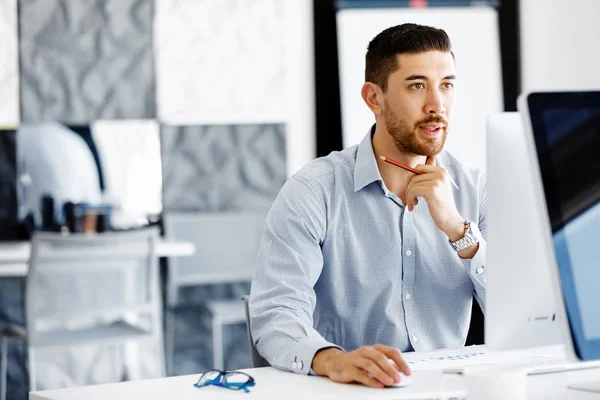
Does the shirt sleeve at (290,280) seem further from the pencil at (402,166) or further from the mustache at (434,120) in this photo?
the mustache at (434,120)

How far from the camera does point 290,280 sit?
5.86 feet

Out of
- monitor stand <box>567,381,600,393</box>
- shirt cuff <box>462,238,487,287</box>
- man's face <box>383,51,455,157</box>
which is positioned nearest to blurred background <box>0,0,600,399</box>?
man's face <box>383,51,455,157</box>

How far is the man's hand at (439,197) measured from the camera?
183 centimetres

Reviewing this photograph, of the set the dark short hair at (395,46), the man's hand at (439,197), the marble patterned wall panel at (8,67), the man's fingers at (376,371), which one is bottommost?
the man's fingers at (376,371)

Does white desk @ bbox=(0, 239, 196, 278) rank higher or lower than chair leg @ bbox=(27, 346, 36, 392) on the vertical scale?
higher

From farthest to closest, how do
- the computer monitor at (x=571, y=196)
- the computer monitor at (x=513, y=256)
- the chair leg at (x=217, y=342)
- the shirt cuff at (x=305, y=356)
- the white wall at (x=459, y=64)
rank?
the white wall at (x=459, y=64) → the chair leg at (x=217, y=342) → the shirt cuff at (x=305, y=356) → the computer monitor at (x=513, y=256) → the computer monitor at (x=571, y=196)

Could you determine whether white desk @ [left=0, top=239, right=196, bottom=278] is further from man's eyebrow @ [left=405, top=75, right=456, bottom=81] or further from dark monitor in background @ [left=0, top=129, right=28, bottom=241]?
man's eyebrow @ [left=405, top=75, right=456, bottom=81]

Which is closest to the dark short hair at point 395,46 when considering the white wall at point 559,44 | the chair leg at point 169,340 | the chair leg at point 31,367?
the chair leg at point 31,367

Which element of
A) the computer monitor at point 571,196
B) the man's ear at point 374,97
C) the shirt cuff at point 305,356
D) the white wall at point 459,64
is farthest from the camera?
the white wall at point 459,64

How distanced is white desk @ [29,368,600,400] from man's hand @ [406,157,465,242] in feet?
1.43

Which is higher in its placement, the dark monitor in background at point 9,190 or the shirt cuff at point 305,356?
the dark monitor in background at point 9,190

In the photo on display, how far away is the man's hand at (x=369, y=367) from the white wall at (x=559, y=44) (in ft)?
13.1

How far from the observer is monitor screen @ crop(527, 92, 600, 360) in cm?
120

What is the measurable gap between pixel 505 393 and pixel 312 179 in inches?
34.4
